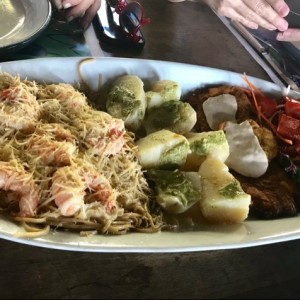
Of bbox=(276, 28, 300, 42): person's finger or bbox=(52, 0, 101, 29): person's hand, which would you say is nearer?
bbox=(52, 0, 101, 29): person's hand

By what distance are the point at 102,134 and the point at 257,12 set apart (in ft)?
3.29

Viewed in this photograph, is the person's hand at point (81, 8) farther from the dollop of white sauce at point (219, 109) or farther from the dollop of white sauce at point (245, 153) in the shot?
the dollop of white sauce at point (245, 153)

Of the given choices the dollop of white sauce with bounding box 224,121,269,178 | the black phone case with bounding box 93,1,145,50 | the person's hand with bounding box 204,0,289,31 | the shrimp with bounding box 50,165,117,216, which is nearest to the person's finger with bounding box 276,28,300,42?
the person's hand with bounding box 204,0,289,31

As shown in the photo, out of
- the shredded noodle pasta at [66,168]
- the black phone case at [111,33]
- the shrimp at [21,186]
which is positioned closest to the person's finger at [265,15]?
the black phone case at [111,33]

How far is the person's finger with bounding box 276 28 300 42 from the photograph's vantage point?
1.93m

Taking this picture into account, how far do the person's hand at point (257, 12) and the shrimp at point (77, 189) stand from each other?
109 cm

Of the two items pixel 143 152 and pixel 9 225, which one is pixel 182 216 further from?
pixel 9 225

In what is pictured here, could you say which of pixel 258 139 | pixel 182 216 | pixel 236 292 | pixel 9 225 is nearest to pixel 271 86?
pixel 258 139

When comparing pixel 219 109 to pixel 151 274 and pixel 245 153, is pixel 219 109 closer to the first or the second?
pixel 245 153

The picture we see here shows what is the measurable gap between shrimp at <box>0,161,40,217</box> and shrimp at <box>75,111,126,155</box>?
17cm

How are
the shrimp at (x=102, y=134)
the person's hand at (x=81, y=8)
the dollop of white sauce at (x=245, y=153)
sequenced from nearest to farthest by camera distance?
the shrimp at (x=102, y=134) → the dollop of white sauce at (x=245, y=153) → the person's hand at (x=81, y=8)

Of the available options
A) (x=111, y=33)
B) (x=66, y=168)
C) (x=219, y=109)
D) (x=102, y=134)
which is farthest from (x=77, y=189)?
(x=111, y=33)

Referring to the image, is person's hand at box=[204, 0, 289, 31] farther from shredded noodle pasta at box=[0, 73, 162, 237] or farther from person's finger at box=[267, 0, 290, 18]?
shredded noodle pasta at box=[0, 73, 162, 237]

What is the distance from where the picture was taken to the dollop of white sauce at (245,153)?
1.31 m
